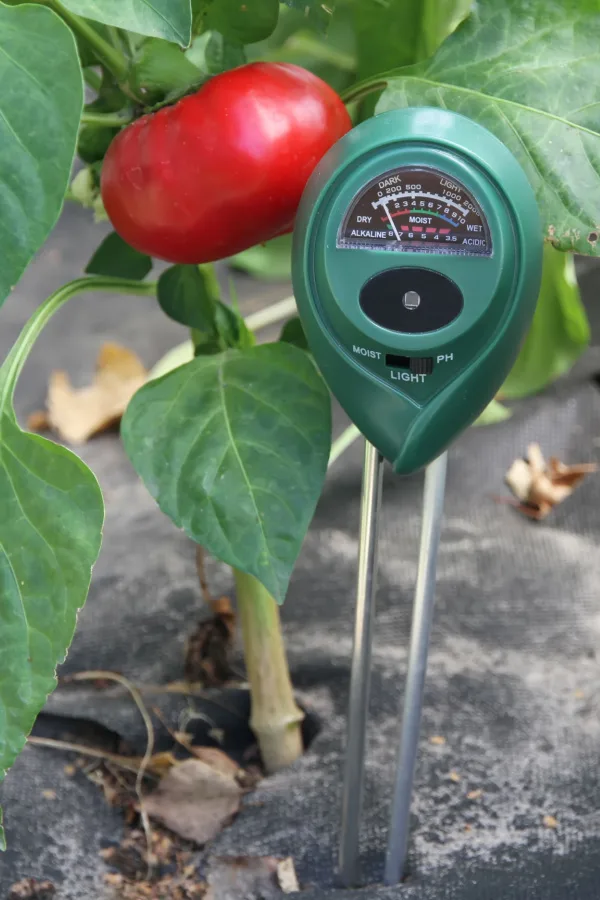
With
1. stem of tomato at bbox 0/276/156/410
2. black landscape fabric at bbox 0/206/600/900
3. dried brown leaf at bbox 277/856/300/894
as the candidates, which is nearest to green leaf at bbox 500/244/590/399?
black landscape fabric at bbox 0/206/600/900

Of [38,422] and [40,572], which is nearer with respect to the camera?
[40,572]

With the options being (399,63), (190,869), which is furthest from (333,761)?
(399,63)

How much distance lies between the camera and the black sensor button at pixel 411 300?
41 cm

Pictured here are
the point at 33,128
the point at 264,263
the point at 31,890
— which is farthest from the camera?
the point at 264,263

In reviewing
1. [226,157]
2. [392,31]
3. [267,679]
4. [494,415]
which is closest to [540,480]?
[494,415]

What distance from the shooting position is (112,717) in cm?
75

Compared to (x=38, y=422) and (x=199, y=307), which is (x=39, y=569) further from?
(x=38, y=422)

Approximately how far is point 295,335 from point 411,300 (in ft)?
0.57

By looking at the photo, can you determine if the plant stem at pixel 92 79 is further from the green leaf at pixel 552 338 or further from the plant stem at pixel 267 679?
the green leaf at pixel 552 338

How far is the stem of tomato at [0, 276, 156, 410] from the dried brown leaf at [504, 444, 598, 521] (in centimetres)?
55

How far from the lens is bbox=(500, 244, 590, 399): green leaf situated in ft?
3.37

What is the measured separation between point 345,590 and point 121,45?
550 mm

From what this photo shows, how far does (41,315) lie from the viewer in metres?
0.54

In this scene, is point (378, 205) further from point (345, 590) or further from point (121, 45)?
point (345, 590)
